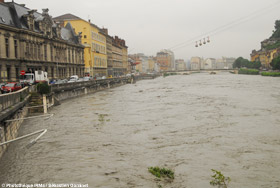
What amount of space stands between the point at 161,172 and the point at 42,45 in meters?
44.1

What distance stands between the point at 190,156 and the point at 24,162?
21.9ft

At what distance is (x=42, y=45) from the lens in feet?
166

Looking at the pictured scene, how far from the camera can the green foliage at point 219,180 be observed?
10.0m

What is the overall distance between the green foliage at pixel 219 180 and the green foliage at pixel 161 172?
4.51 ft

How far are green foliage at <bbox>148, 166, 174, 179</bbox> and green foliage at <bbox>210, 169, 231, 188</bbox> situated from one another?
4.51ft

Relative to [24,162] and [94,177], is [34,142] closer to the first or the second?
[24,162]

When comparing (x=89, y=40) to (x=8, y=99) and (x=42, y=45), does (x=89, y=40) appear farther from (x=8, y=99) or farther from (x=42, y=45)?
(x=8, y=99)

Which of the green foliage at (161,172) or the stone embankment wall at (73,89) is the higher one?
the stone embankment wall at (73,89)

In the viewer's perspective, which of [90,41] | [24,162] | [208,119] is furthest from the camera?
[90,41]

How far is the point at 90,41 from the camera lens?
8100 cm

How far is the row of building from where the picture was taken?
41.0 metres

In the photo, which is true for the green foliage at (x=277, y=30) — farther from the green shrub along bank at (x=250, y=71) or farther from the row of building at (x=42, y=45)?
the row of building at (x=42, y=45)

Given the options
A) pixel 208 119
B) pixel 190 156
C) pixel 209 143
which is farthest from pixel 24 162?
pixel 208 119

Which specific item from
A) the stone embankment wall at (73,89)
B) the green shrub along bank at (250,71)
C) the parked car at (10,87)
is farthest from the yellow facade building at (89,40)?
the green shrub along bank at (250,71)
